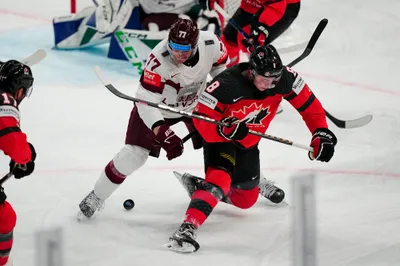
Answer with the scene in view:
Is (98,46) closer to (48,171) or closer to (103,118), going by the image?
(103,118)

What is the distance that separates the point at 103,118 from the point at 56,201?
4.33 feet

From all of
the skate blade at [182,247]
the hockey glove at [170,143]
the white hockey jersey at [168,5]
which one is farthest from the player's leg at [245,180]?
the white hockey jersey at [168,5]

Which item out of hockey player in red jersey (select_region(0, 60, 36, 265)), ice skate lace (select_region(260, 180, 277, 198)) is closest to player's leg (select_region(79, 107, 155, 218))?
ice skate lace (select_region(260, 180, 277, 198))

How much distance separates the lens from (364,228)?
13.8 ft

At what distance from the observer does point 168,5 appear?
6.71 m

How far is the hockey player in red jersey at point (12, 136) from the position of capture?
3314 millimetres

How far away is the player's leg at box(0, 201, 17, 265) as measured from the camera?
11.3ft

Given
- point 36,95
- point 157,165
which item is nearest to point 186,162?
point 157,165

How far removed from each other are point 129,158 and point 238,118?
0.56 meters

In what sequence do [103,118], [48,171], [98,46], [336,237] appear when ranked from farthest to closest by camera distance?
1. [98,46]
2. [103,118]
3. [48,171]
4. [336,237]

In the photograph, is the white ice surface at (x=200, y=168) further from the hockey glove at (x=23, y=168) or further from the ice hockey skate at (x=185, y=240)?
the hockey glove at (x=23, y=168)

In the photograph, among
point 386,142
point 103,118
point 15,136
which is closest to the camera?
point 15,136

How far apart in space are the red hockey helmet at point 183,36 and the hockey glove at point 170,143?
0.38 m

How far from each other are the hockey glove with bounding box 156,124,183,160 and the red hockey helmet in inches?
14.8
